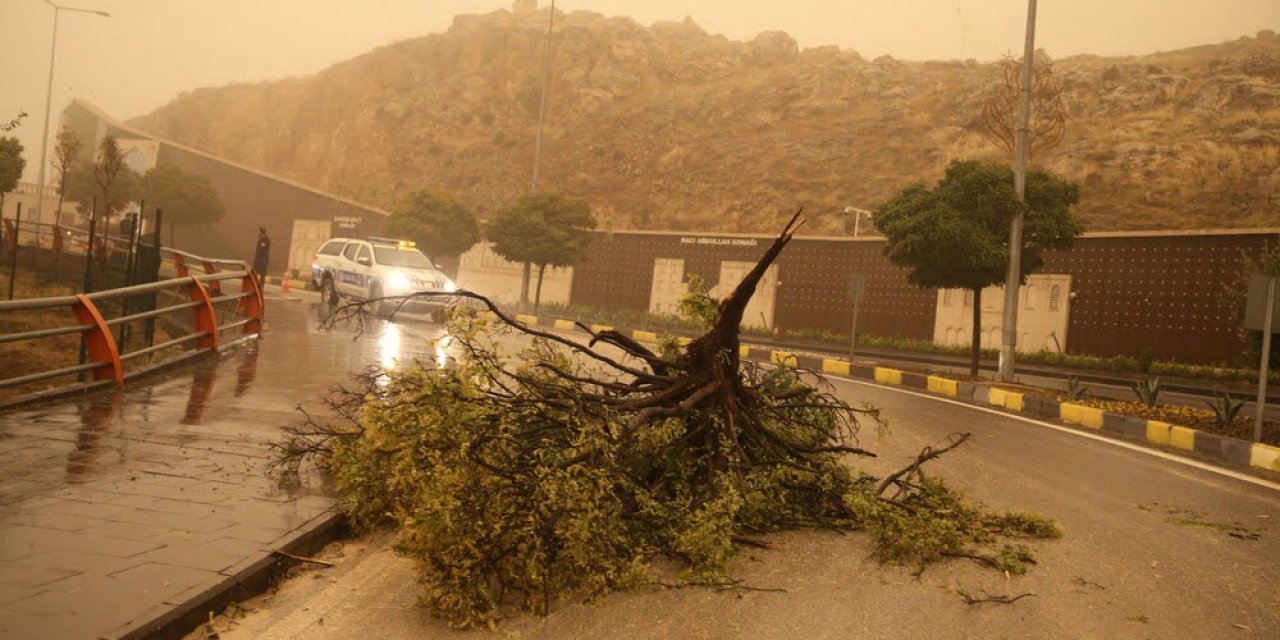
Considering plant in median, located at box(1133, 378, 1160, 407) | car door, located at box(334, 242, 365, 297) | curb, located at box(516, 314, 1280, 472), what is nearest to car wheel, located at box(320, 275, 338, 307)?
car door, located at box(334, 242, 365, 297)

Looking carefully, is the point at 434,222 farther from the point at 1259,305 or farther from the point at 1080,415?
the point at 1259,305

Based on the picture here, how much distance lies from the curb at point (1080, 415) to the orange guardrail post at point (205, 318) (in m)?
5.80

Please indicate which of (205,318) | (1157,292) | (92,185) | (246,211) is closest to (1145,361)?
(1157,292)

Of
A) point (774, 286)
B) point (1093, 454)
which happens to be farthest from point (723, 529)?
point (774, 286)

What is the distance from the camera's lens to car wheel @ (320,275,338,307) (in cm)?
2675

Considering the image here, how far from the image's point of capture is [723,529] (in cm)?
482

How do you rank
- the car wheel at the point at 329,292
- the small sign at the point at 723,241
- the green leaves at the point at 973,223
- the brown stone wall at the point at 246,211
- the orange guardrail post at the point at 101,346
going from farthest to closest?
the brown stone wall at the point at 246,211
the small sign at the point at 723,241
the car wheel at the point at 329,292
the green leaves at the point at 973,223
the orange guardrail post at the point at 101,346

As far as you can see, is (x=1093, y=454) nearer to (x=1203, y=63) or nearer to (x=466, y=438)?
(x=466, y=438)

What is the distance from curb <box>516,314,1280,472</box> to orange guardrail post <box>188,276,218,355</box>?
5797 millimetres

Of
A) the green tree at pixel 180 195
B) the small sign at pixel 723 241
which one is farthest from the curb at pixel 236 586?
the green tree at pixel 180 195

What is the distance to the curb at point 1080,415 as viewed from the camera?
11419 mm

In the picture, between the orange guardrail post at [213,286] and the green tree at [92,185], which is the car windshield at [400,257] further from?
the green tree at [92,185]

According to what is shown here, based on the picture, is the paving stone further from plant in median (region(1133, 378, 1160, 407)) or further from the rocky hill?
the rocky hill

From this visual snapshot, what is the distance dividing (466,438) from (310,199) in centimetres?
5615
